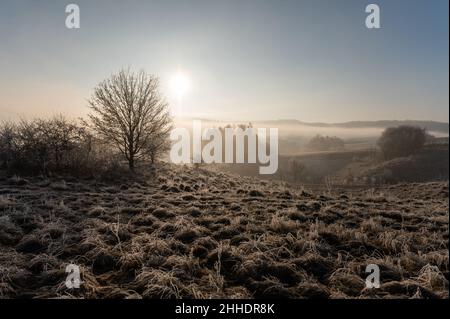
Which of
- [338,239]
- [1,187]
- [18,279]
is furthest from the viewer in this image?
[1,187]

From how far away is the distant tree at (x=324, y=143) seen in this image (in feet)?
411

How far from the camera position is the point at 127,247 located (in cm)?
604

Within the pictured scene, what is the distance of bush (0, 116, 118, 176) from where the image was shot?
1803 centimetres

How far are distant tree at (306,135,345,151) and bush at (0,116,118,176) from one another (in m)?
116

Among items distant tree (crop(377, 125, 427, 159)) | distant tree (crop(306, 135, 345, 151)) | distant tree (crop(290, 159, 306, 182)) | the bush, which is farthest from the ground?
distant tree (crop(306, 135, 345, 151))

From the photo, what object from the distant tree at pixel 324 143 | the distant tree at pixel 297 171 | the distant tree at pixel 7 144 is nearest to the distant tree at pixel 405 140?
the distant tree at pixel 297 171

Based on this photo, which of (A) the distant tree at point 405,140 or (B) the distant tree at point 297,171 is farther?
(B) the distant tree at point 297,171

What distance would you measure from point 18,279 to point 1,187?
414 inches

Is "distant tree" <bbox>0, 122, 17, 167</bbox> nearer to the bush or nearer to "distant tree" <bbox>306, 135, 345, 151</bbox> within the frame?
the bush

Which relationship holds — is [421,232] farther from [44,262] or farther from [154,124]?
[154,124]

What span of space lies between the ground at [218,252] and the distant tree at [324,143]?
402 ft

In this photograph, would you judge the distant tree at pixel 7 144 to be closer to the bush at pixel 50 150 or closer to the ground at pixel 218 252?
the bush at pixel 50 150
